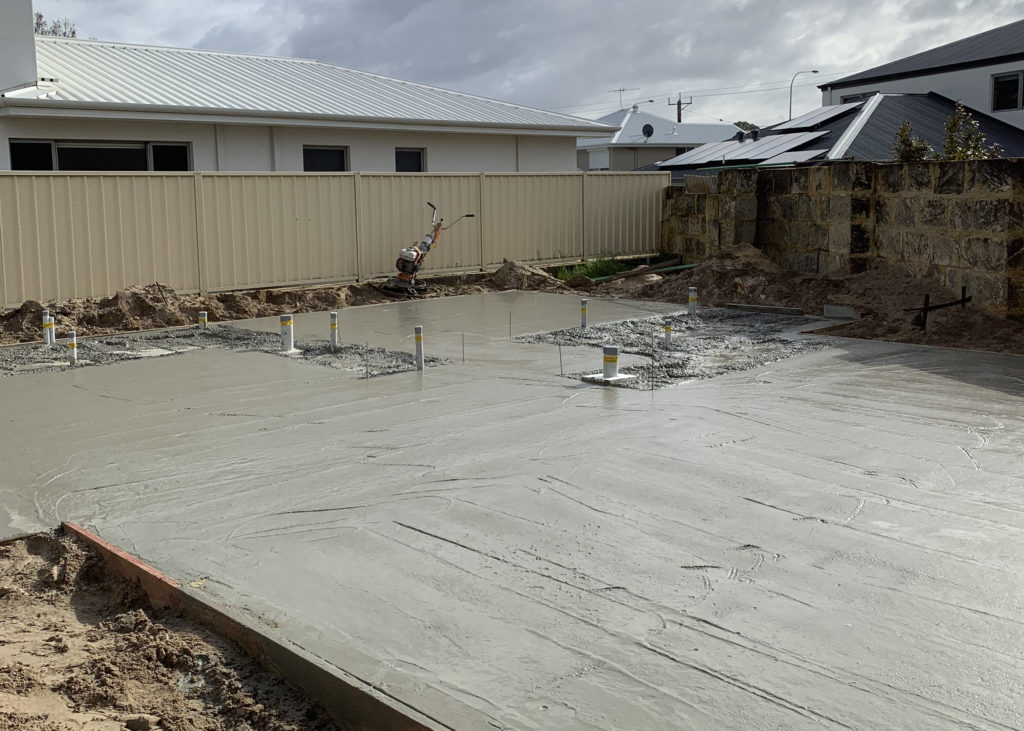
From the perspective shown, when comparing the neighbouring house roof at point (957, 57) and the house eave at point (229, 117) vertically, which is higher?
the neighbouring house roof at point (957, 57)

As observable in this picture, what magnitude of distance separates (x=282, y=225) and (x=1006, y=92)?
2373 cm

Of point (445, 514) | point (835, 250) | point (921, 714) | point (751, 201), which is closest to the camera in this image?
point (921, 714)

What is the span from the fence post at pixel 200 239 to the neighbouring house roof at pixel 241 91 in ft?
8.91

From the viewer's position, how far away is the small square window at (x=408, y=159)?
23234 millimetres

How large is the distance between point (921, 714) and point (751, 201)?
51.8ft

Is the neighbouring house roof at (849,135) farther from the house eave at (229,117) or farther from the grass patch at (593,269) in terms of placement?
the grass patch at (593,269)

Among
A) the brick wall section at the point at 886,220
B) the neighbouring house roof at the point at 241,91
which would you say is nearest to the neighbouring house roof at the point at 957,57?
the neighbouring house roof at the point at 241,91

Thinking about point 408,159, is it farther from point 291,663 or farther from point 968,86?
point 291,663

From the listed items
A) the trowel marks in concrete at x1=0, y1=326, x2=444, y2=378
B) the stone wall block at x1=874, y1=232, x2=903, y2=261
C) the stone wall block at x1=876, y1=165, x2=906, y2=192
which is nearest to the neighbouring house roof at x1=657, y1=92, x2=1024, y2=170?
the stone wall block at x1=876, y1=165, x2=906, y2=192

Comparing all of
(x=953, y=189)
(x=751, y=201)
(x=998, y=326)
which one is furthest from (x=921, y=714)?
(x=751, y=201)

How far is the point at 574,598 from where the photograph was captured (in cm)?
509

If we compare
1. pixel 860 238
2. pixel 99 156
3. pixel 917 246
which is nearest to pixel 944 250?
pixel 917 246

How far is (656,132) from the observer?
48500 millimetres

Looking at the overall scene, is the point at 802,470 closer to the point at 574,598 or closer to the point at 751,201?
the point at 574,598
